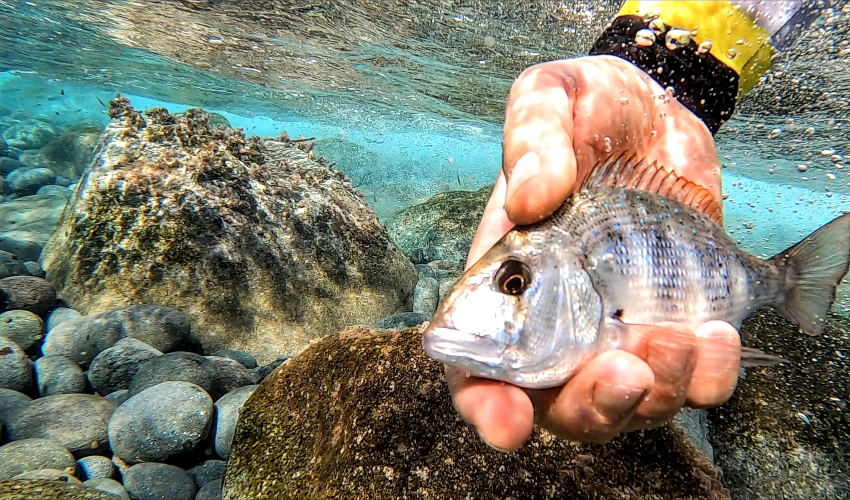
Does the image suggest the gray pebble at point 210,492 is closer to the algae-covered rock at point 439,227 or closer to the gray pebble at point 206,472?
the gray pebble at point 206,472

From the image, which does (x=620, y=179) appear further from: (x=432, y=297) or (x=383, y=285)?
(x=432, y=297)

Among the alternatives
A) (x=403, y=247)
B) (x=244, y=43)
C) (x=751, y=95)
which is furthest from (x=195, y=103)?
(x=751, y=95)

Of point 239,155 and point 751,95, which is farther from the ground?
point 751,95

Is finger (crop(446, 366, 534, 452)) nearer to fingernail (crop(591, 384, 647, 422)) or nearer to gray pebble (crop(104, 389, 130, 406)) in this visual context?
fingernail (crop(591, 384, 647, 422))

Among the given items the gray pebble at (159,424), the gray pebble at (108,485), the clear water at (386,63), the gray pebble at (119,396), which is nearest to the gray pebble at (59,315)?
the gray pebble at (119,396)

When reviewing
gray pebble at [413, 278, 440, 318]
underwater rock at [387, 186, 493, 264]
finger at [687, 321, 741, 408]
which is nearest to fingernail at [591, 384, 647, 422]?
finger at [687, 321, 741, 408]

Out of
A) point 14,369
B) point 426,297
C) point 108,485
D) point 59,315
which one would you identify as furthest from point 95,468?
point 426,297
